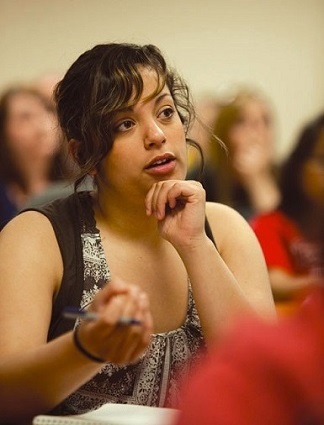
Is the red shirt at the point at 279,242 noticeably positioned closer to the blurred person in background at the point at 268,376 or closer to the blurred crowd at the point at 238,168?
the blurred crowd at the point at 238,168

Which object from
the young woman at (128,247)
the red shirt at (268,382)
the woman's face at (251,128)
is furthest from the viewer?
the woman's face at (251,128)

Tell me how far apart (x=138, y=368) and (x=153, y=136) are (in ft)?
1.39

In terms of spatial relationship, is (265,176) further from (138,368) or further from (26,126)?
(138,368)

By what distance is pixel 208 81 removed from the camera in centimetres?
612

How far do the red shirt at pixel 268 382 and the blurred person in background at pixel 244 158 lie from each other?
9.88 ft

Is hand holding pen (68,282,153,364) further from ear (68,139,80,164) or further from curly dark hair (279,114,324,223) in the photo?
curly dark hair (279,114,324,223)

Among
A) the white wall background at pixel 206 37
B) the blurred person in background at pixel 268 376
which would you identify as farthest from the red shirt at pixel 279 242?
the white wall background at pixel 206 37

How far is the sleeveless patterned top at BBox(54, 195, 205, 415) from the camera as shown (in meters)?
1.67

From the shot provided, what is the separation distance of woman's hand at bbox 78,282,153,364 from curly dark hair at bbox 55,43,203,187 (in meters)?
0.53

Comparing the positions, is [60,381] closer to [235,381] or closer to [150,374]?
[150,374]

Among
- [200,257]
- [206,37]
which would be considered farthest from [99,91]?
[206,37]

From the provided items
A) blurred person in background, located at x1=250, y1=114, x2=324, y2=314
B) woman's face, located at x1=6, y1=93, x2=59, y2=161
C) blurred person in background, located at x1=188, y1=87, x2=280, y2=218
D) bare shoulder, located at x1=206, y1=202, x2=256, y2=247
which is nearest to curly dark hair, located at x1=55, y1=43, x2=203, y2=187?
bare shoulder, located at x1=206, y1=202, x2=256, y2=247

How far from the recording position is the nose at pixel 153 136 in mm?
1734

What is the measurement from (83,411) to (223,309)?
1.01 ft
